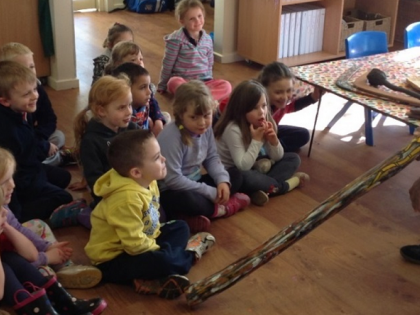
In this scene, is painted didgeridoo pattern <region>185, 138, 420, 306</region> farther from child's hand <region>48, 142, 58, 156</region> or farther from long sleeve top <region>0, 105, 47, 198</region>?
child's hand <region>48, 142, 58, 156</region>

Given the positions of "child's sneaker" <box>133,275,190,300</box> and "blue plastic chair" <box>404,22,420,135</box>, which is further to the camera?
"blue plastic chair" <box>404,22,420,135</box>

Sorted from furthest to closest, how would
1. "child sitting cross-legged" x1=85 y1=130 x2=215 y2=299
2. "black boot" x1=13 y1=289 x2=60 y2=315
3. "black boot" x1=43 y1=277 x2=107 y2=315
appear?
"child sitting cross-legged" x1=85 y1=130 x2=215 y2=299
"black boot" x1=43 y1=277 x2=107 y2=315
"black boot" x1=13 y1=289 x2=60 y2=315

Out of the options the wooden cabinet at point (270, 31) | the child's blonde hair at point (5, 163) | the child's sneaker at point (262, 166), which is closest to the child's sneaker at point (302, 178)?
the child's sneaker at point (262, 166)

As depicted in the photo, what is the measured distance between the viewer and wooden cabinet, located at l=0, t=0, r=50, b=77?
162 inches

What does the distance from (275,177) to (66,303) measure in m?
1.26

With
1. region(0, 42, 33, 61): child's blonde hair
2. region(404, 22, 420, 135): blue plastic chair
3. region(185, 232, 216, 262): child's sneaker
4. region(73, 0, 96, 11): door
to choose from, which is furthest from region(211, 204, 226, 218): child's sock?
region(73, 0, 96, 11): door

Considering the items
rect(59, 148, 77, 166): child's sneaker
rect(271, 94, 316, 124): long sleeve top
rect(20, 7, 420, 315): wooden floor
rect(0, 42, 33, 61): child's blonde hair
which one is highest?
rect(0, 42, 33, 61): child's blonde hair

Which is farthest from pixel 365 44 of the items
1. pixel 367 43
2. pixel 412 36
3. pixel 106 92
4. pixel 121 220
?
pixel 121 220

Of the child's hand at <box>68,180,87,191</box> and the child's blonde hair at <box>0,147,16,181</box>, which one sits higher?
the child's blonde hair at <box>0,147,16,181</box>

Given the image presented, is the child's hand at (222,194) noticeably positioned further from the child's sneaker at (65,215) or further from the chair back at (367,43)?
the chair back at (367,43)

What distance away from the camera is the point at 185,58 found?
13.9 feet

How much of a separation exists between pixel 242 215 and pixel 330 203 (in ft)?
2.53

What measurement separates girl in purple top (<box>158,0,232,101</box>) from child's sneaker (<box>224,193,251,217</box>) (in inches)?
50.7

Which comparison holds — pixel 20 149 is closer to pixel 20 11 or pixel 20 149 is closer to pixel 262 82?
pixel 262 82
